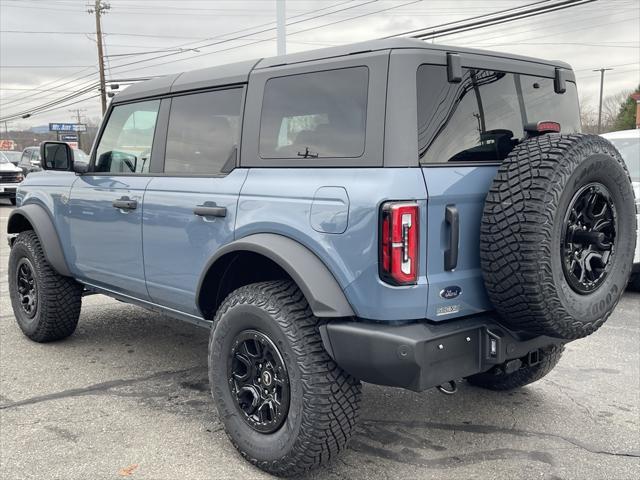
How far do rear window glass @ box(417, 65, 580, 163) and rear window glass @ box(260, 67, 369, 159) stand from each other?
0.28 m

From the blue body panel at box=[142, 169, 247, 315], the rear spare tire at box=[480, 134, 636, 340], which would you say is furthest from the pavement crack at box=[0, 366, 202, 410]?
the rear spare tire at box=[480, 134, 636, 340]

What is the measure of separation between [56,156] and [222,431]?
2482 mm

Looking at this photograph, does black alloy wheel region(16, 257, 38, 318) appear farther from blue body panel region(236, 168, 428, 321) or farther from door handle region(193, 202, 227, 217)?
blue body panel region(236, 168, 428, 321)

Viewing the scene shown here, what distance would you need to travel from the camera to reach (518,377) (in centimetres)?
393

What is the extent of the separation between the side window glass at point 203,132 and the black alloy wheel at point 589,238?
68.7 inches

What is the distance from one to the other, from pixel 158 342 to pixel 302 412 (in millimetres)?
2705

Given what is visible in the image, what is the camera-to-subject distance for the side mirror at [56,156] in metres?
Answer: 4.59

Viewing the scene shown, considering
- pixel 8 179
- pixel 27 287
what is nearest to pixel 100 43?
pixel 8 179

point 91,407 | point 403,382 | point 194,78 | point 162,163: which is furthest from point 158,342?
point 403,382

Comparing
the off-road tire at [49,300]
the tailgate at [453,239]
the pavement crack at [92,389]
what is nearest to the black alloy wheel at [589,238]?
the tailgate at [453,239]

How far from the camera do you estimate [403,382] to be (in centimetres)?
260

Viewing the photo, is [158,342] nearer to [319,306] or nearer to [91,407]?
[91,407]

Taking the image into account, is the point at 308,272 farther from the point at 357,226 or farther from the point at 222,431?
the point at 222,431

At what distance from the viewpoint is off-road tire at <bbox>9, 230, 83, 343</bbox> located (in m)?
4.84
